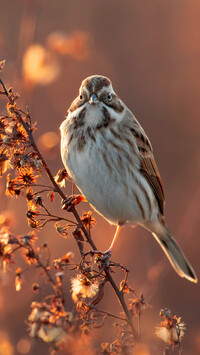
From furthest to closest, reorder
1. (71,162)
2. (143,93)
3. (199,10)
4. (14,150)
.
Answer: (199,10) → (143,93) → (71,162) → (14,150)

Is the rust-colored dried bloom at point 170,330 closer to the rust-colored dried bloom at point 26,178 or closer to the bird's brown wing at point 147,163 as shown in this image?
the rust-colored dried bloom at point 26,178

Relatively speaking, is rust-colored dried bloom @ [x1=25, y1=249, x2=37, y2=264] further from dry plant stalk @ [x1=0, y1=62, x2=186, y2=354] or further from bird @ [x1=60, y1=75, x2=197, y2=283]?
bird @ [x1=60, y1=75, x2=197, y2=283]

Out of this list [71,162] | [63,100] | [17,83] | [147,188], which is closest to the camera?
[17,83]

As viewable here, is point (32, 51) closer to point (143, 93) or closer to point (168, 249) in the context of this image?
point (168, 249)

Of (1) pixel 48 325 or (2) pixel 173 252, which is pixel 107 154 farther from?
(1) pixel 48 325

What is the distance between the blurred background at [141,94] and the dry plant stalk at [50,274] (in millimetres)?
749

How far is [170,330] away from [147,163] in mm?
1856

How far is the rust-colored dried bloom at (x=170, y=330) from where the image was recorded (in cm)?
258

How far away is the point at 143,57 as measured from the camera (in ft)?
25.9

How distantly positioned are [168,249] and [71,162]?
1339 millimetres

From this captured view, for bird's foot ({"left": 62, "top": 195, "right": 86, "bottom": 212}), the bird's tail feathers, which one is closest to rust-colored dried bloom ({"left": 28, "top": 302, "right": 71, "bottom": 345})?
bird's foot ({"left": 62, "top": 195, "right": 86, "bottom": 212})

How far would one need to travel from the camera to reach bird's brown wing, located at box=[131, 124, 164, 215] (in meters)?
4.16

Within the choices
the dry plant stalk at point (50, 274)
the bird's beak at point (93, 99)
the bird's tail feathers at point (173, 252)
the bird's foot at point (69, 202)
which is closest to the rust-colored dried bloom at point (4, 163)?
the dry plant stalk at point (50, 274)

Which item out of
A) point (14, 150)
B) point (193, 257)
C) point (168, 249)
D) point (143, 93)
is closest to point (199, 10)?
point (143, 93)
